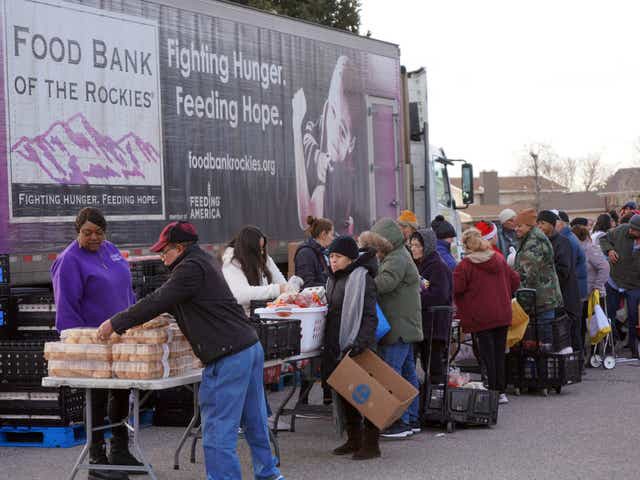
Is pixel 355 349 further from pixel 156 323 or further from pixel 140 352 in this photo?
pixel 140 352

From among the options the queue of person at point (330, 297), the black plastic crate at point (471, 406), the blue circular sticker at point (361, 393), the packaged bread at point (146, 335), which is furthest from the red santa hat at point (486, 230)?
the packaged bread at point (146, 335)

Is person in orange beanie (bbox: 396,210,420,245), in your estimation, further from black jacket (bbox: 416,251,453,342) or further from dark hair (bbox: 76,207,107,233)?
dark hair (bbox: 76,207,107,233)

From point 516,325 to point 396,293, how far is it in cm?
289

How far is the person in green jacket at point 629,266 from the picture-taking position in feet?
52.9

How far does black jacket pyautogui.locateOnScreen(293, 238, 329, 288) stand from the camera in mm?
11945

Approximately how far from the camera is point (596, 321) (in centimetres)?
1482

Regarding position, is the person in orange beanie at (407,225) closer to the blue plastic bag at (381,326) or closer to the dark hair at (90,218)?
the blue plastic bag at (381,326)

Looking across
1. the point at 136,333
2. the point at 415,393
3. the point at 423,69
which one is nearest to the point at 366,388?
the point at 415,393

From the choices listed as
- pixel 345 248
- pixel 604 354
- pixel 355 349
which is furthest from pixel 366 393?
pixel 604 354

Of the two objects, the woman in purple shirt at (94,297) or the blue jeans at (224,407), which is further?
the woman in purple shirt at (94,297)

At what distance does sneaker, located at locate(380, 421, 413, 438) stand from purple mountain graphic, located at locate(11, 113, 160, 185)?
4404mm

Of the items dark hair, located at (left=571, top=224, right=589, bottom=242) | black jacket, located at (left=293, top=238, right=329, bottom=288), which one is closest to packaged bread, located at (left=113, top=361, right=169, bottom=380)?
black jacket, located at (left=293, top=238, right=329, bottom=288)

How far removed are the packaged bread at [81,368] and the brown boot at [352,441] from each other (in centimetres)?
240

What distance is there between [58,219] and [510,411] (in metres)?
5.06
